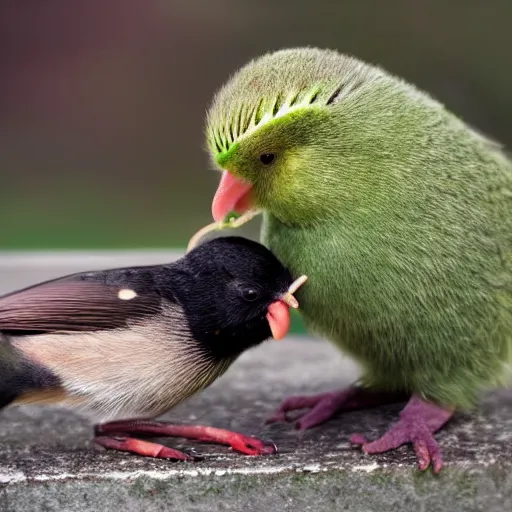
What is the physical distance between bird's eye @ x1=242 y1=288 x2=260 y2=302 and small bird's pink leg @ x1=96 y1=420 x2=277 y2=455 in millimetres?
376

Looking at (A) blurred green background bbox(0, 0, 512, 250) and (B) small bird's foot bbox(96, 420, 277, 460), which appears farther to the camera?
(A) blurred green background bbox(0, 0, 512, 250)

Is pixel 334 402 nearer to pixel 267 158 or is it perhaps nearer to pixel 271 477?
pixel 271 477

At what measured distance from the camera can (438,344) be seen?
229 cm

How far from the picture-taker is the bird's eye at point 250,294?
A: 2215 mm

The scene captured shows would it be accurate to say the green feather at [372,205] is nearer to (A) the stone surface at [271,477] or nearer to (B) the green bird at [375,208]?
(B) the green bird at [375,208]

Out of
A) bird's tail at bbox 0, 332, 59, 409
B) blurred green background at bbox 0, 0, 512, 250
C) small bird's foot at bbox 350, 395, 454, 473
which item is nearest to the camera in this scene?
bird's tail at bbox 0, 332, 59, 409

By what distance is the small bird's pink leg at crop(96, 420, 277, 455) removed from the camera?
7.59ft

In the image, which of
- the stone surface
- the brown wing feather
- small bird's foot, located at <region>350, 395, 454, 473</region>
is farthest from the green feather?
the brown wing feather

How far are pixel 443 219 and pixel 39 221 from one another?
508 centimetres

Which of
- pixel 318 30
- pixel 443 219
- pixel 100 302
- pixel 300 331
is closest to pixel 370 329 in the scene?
pixel 443 219

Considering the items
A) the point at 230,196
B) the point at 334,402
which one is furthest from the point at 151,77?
the point at 230,196

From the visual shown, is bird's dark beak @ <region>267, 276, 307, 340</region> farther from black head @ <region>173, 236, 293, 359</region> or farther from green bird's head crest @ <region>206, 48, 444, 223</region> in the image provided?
green bird's head crest @ <region>206, 48, 444, 223</region>

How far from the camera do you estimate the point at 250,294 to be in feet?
7.27

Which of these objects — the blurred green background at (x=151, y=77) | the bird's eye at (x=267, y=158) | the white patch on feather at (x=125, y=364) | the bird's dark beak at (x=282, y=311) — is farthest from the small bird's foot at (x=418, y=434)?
the blurred green background at (x=151, y=77)
